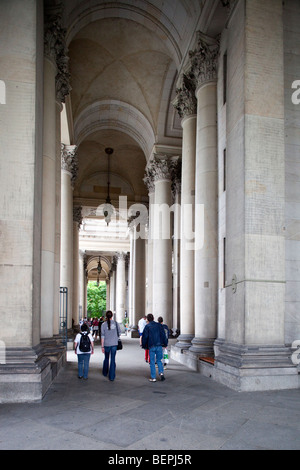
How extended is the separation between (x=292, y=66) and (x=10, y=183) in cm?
790

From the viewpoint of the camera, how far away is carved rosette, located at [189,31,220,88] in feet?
45.5

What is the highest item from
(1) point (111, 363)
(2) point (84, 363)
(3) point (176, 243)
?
(3) point (176, 243)

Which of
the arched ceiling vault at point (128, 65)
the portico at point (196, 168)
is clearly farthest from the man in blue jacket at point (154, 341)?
the arched ceiling vault at point (128, 65)

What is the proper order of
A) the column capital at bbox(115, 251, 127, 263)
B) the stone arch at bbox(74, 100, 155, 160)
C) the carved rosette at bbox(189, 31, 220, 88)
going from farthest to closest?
the column capital at bbox(115, 251, 127, 263)
the stone arch at bbox(74, 100, 155, 160)
the carved rosette at bbox(189, 31, 220, 88)

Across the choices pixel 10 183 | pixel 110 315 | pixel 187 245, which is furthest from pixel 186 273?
pixel 10 183

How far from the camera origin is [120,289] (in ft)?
158

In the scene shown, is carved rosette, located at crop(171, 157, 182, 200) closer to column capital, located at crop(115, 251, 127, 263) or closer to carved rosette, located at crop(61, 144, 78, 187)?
carved rosette, located at crop(61, 144, 78, 187)

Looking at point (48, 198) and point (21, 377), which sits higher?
point (48, 198)

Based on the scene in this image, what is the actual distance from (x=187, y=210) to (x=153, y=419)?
10.4 m

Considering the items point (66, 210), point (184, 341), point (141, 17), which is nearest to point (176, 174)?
point (66, 210)

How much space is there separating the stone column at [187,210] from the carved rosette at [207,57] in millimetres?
1428

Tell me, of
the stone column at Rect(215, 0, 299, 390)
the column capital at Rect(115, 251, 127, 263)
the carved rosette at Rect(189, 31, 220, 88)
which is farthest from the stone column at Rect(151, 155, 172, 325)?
the column capital at Rect(115, 251, 127, 263)

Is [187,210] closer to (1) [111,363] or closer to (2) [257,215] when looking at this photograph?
(2) [257,215]

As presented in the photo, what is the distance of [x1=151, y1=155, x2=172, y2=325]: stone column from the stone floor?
37.2 feet
